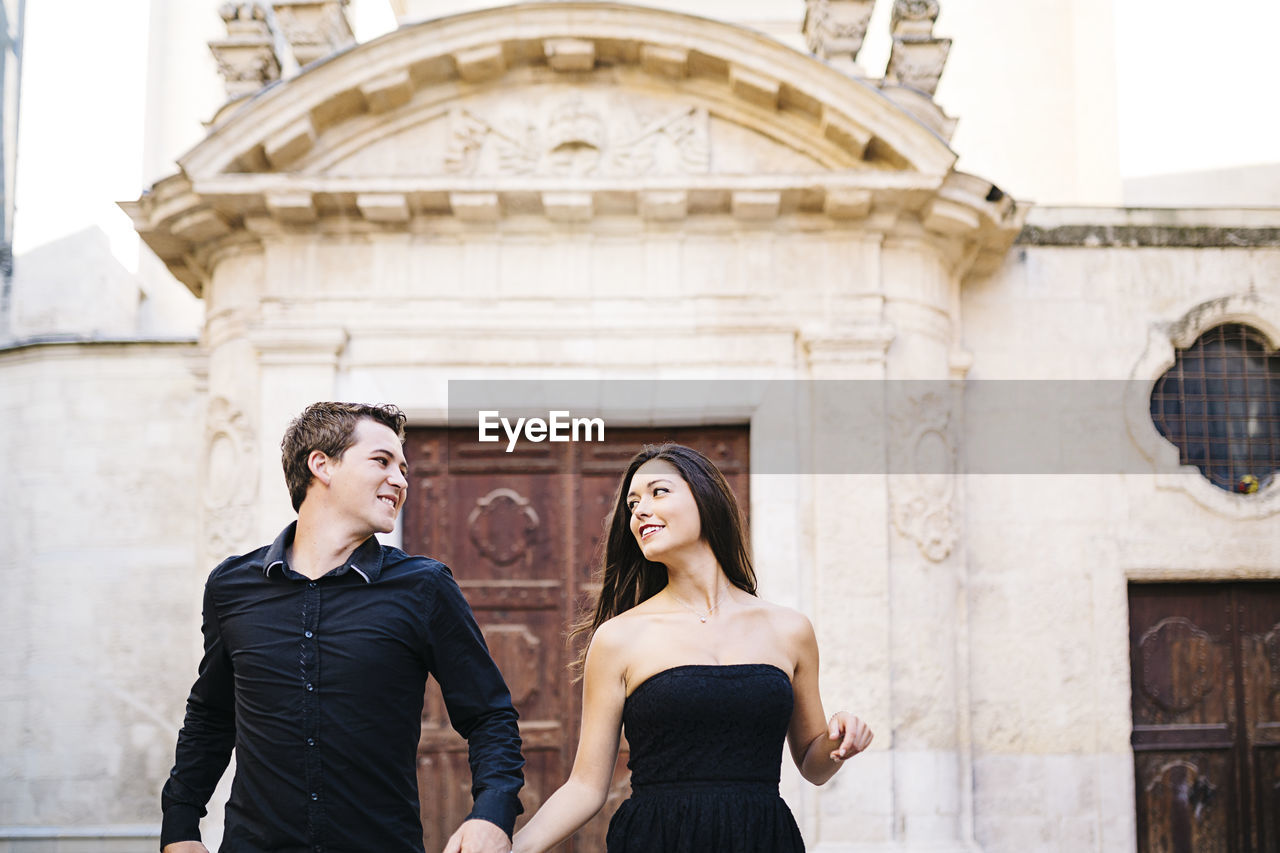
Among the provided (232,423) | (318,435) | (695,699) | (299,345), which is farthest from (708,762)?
(232,423)

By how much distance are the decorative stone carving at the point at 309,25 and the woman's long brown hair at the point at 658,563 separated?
18.3 feet

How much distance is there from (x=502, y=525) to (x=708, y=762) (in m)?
4.72

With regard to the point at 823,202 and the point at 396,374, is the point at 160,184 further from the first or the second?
the point at 823,202

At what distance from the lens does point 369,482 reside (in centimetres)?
324

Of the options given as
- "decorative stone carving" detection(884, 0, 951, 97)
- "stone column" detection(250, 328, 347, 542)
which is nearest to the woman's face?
"stone column" detection(250, 328, 347, 542)

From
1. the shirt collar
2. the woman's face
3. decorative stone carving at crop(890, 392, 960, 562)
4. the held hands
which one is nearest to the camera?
the held hands

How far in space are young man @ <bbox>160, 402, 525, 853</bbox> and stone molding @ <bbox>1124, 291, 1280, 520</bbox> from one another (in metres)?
6.23

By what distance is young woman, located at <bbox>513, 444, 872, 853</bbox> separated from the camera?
3.09 metres

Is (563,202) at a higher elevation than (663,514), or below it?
higher

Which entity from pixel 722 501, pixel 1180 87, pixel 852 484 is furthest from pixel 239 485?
pixel 1180 87

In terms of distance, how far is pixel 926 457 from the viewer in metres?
7.53

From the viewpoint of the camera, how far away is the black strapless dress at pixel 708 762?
3.07 m

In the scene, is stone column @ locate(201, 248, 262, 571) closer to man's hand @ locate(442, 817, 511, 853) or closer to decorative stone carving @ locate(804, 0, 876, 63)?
decorative stone carving @ locate(804, 0, 876, 63)

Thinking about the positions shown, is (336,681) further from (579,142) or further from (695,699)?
(579,142)
